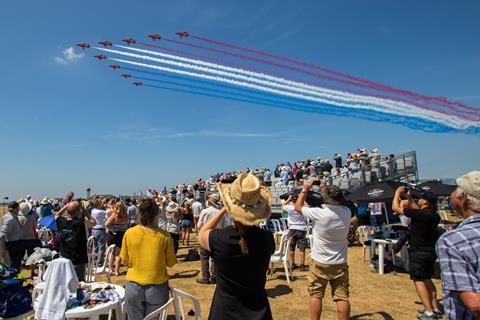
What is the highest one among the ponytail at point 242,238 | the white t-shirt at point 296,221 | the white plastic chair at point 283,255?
the ponytail at point 242,238

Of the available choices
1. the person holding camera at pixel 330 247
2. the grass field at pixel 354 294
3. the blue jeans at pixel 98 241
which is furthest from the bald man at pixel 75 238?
the person holding camera at pixel 330 247

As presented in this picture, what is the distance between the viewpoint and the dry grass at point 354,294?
588 centimetres

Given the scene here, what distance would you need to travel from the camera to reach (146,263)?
144 inches

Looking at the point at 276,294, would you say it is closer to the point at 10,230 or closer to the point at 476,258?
the point at 476,258

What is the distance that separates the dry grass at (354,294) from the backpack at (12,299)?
297 centimetres

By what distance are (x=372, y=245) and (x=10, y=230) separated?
9.42 meters

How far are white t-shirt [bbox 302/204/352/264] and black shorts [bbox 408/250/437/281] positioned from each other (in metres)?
1.59

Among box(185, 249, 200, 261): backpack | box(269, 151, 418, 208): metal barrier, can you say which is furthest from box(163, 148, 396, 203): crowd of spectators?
box(185, 249, 200, 261): backpack

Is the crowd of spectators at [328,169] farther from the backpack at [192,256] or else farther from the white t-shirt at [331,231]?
the white t-shirt at [331,231]

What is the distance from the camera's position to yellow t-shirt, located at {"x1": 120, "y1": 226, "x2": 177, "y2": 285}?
3.65 metres

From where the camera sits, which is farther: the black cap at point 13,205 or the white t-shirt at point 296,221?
the white t-shirt at point 296,221

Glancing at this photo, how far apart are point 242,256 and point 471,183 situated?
1.62 metres

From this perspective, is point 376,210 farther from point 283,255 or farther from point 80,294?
point 80,294

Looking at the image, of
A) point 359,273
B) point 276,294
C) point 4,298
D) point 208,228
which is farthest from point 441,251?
point 359,273
